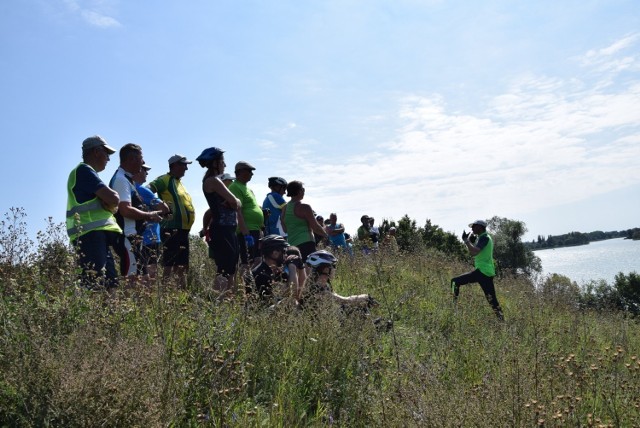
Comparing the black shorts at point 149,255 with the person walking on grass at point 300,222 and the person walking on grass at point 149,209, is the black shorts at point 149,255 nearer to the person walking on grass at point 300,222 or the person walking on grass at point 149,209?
the person walking on grass at point 149,209

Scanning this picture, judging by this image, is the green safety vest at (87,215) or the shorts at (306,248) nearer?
the green safety vest at (87,215)

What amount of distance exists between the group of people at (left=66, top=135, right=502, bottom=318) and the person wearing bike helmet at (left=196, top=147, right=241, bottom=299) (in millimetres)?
12

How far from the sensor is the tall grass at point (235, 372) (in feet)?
8.13

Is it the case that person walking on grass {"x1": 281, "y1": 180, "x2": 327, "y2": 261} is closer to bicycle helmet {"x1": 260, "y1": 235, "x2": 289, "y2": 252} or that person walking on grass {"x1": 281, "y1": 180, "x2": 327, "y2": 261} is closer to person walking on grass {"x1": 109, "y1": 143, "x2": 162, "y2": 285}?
bicycle helmet {"x1": 260, "y1": 235, "x2": 289, "y2": 252}

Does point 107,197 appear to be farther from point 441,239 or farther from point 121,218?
point 441,239

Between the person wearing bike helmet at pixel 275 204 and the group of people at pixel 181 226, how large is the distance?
16mm

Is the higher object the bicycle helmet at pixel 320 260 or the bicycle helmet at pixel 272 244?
the bicycle helmet at pixel 272 244

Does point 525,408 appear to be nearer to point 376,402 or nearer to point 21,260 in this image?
point 376,402

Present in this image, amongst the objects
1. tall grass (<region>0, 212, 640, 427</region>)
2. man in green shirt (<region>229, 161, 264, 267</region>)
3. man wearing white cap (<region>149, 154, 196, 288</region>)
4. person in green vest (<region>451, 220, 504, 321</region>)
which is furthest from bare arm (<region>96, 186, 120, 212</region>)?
person in green vest (<region>451, 220, 504, 321</region>)

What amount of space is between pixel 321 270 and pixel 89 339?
3392 mm

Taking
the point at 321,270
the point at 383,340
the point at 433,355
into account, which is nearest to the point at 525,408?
the point at 433,355

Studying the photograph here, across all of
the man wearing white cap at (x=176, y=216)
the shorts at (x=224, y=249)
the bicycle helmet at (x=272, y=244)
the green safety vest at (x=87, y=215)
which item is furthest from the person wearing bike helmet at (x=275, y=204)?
the green safety vest at (x=87, y=215)

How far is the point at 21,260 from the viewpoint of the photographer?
4.03 meters

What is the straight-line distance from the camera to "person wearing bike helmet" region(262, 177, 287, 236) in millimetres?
8523
